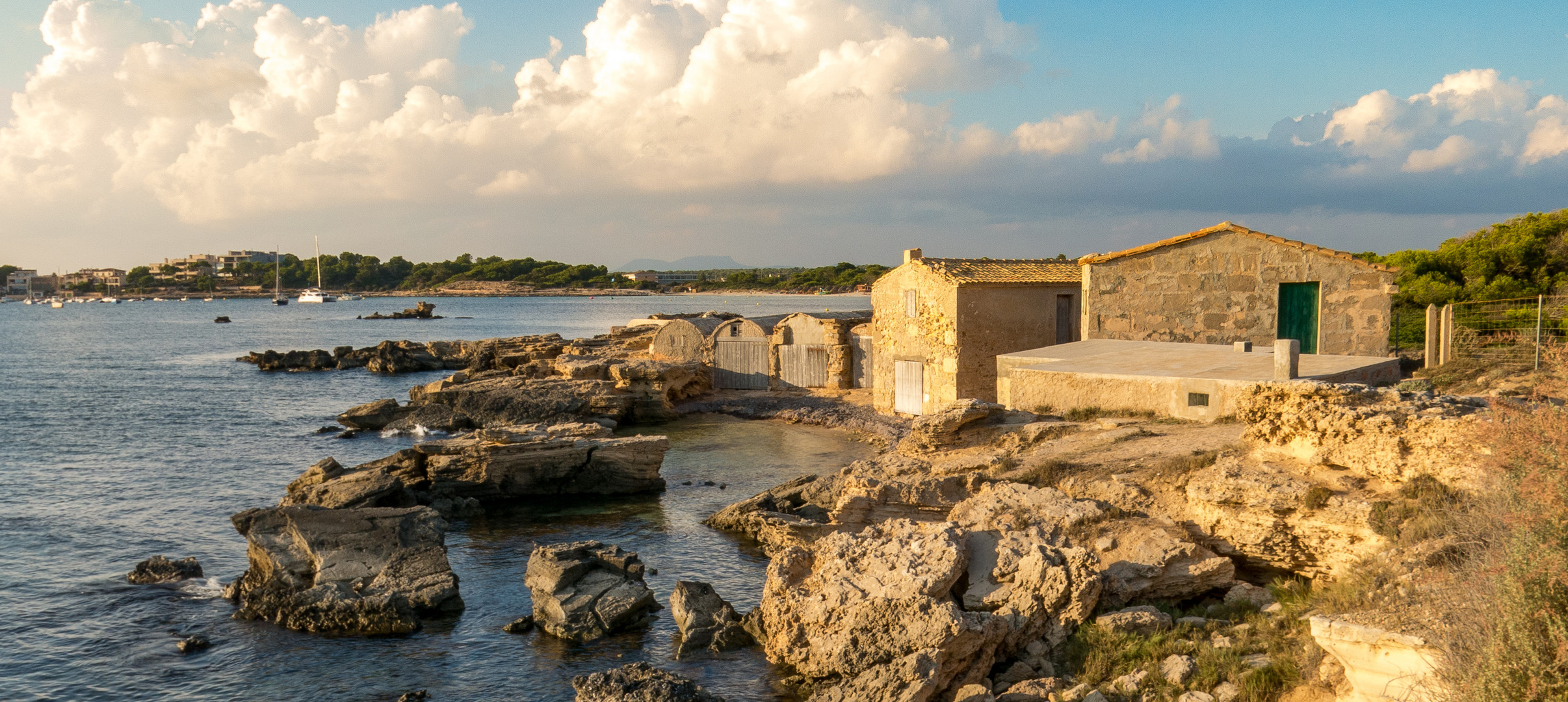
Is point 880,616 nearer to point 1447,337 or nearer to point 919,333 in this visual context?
point 919,333

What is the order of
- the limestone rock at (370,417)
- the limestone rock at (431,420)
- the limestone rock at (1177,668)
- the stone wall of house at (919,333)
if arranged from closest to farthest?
the limestone rock at (1177,668)
the stone wall of house at (919,333)
the limestone rock at (431,420)
the limestone rock at (370,417)

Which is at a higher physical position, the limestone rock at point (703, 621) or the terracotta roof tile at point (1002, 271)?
the terracotta roof tile at point (1002, 271)

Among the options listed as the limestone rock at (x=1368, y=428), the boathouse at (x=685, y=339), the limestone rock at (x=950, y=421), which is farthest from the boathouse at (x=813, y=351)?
the limestone rock at (x=1368, y=428)

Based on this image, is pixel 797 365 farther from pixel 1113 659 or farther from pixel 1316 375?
pixel 1113 659

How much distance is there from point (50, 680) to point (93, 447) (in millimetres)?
22302

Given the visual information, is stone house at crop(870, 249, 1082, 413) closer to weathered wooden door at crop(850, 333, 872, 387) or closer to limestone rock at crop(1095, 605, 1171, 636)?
weathered wooden door at crop(850, 333, 872, 387)

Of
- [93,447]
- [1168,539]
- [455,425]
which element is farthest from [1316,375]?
[93,447]

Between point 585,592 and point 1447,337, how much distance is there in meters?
22.4

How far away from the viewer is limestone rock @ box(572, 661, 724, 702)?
10062mm

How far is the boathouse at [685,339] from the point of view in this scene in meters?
38.1

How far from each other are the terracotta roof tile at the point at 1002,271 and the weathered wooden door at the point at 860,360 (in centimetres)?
638

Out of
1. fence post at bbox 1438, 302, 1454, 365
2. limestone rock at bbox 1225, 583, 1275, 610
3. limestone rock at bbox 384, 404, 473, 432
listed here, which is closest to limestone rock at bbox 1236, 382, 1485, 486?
limestone rock at bbox 1225, 583, 1275, 610

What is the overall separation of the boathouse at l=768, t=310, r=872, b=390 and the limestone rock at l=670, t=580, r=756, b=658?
21.8 m

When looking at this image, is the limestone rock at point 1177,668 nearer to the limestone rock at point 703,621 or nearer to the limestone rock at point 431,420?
the limestone rock at point 703,621
